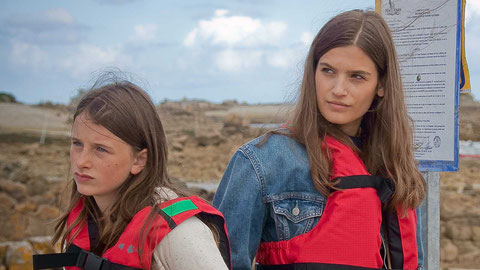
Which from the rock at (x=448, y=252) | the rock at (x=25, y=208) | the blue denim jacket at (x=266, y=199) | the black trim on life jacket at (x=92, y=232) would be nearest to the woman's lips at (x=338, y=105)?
the blue denim jacket at (x=266, y=199)

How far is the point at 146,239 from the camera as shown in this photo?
2010 mm

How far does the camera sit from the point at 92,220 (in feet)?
7.68

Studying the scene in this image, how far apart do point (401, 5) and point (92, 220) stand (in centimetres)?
215

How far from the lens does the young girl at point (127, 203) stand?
6.57ft

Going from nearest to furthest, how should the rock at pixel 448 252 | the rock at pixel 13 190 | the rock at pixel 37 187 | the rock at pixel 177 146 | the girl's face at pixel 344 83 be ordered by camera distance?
1. the girl's face at pixel 344 83
2. the rock at pixel 448 252
3. the rock at pixel 13 190
4. the rock at pixel 37 187
5. the rock at pixel 177 146

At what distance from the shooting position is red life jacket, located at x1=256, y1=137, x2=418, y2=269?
7.39 feet

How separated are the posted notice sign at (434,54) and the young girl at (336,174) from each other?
664mm

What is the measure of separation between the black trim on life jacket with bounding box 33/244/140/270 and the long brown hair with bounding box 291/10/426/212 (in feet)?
3.21

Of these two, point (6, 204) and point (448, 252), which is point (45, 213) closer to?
point (6, 204)

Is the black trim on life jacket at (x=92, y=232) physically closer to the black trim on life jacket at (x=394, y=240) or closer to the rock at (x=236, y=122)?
the black trim on life jacket at (x=394, y=240)

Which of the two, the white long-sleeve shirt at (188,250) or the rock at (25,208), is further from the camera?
the rock at (25,208)

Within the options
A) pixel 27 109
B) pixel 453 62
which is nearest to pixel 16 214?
pixel 453 62

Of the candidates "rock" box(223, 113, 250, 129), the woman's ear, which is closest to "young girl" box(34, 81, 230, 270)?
the woman's ear

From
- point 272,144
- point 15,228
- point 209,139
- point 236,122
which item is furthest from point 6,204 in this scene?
point 236,122
